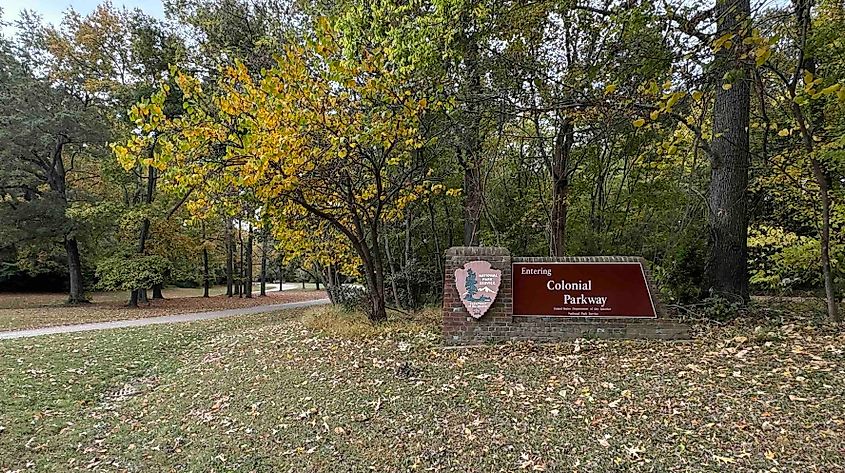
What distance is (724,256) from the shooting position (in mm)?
5793

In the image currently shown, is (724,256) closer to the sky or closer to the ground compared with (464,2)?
closer to the ground

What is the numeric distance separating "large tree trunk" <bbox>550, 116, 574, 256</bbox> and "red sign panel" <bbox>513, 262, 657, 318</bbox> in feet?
6.77

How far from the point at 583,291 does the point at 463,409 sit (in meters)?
2.38

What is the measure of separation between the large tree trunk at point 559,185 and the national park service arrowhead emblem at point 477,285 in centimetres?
229

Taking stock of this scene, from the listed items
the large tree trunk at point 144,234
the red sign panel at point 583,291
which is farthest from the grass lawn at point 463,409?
the large tree trunk at point 144,234

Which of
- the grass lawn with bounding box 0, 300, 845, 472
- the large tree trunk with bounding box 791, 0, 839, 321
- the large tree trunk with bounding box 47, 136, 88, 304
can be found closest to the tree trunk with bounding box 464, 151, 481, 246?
the grass lawn with bounding box 0, 300, 845, 472

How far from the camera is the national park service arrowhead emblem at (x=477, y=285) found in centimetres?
561

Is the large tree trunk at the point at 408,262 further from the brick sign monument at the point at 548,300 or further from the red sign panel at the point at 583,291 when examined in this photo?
the red sign panel at the point at 583,291

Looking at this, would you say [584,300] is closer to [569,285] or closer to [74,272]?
[569,285]

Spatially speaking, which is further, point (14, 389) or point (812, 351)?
point (14, 389)

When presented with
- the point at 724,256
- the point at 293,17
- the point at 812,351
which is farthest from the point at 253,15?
the point at 812,351

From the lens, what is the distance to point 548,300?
18.2 ft

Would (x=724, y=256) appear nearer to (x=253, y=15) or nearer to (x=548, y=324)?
(x=548, y=324)

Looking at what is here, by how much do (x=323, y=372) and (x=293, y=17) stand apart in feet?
30.4
